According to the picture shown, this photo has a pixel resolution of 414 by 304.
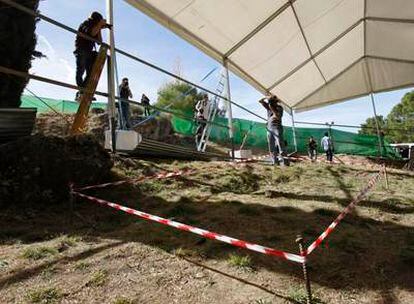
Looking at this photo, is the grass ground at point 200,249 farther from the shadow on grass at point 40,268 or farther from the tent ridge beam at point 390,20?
the tent ridge beam at point 390,20

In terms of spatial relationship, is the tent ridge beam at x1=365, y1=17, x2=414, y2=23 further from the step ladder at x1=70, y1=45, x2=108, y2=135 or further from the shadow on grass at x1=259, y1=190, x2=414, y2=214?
the step ladder at x1=70, y1=45, x2=108, y2=135

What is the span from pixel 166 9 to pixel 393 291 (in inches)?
261

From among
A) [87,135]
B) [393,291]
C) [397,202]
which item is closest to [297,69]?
[397,202]

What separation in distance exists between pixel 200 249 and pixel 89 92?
3615 millimetres

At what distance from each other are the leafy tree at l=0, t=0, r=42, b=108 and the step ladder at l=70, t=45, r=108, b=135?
12.5 ft

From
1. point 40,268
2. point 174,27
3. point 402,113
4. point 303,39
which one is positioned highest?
point 402,113

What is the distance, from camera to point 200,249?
15.5 feet

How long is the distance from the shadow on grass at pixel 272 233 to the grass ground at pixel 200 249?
1 cm

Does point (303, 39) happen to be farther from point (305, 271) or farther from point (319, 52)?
point (305, 271)

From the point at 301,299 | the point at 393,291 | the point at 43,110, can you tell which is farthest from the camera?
A: the point at 43,110

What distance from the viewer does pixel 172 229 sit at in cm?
539

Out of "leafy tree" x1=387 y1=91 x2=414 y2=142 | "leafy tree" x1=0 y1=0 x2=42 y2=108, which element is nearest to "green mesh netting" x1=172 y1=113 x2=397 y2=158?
"leafy tree" x1=0 y1=0 x2=42 y2=108

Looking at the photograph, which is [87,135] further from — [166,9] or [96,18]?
[166,9]

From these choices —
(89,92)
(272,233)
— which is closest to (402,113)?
(89,92)
